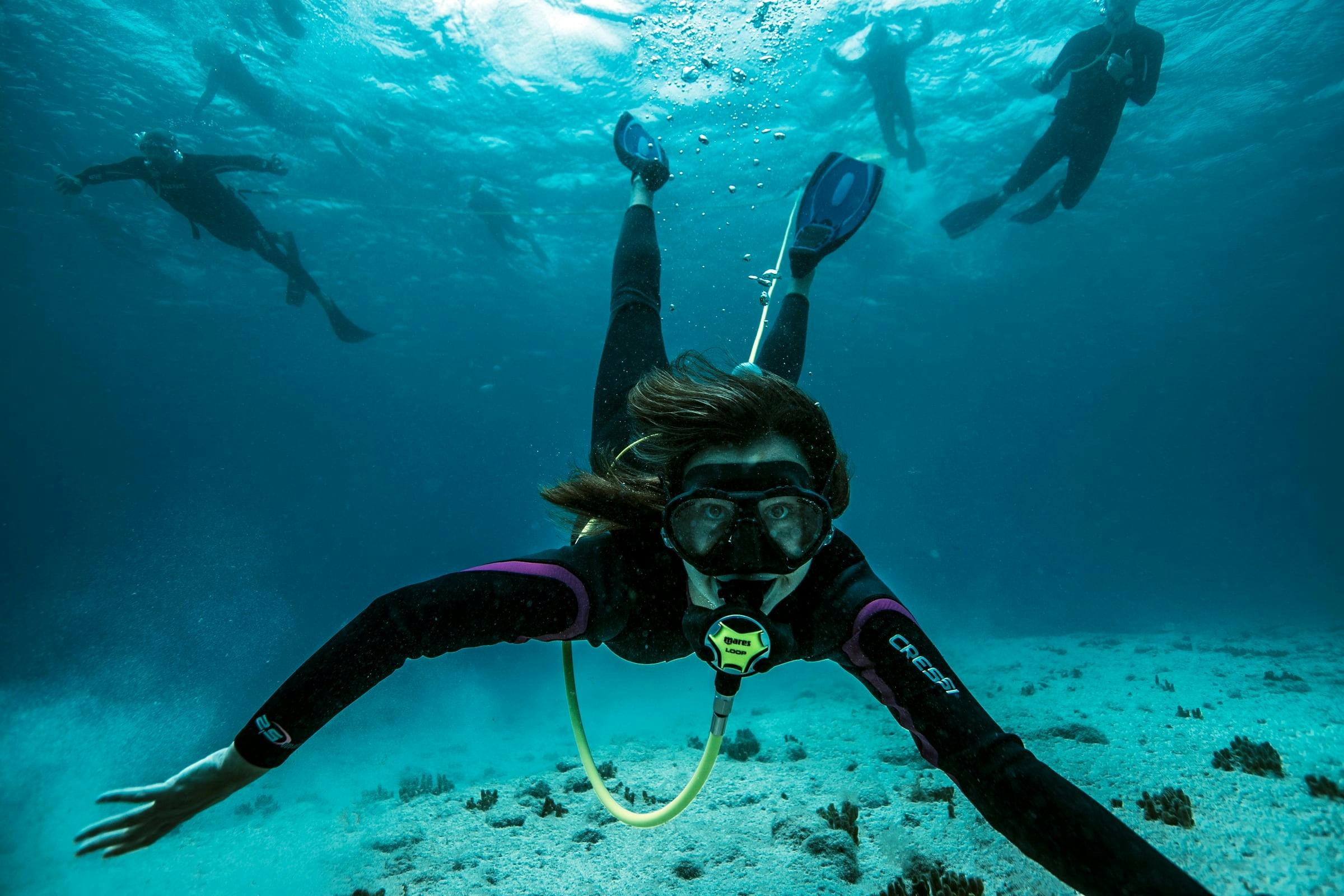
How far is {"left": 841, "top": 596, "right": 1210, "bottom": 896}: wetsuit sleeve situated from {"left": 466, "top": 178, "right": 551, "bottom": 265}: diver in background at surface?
23.3m

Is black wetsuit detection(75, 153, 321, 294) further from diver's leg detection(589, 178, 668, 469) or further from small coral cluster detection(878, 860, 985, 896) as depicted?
small coral cluster detection(878, 860, 985, 896)

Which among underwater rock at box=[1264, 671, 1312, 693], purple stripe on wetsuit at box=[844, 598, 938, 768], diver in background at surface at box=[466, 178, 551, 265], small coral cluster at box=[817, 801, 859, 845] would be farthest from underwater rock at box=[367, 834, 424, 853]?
diver in background at surface at box=[466, 178, 551, 265]

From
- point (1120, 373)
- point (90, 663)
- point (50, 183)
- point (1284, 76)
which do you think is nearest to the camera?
point (1284, 76)

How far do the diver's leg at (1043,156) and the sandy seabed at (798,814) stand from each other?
11810mm

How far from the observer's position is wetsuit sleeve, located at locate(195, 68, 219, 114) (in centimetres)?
1738

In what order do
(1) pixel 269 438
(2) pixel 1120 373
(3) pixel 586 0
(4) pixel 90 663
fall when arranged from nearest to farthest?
(3) pixel 586 0, (4) pixel 90 663, (2) pixel 1120 373, (1) pixel 269 438

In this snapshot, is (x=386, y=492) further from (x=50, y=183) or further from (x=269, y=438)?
(x=50, y=183)

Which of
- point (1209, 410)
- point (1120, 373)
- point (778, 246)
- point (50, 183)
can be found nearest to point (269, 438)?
point (50, 183)

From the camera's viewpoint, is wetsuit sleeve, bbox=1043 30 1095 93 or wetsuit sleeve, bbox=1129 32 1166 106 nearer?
wetsuit sleeve, bbox=1129 32 1166 106

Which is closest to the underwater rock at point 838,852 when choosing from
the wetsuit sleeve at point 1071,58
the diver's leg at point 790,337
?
the diver's leg at point 790,337

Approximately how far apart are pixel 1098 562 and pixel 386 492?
97.5 meters

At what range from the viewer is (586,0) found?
625 inches

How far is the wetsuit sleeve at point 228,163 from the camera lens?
496 inches

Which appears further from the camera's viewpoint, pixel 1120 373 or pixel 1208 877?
pixel 1120 373
